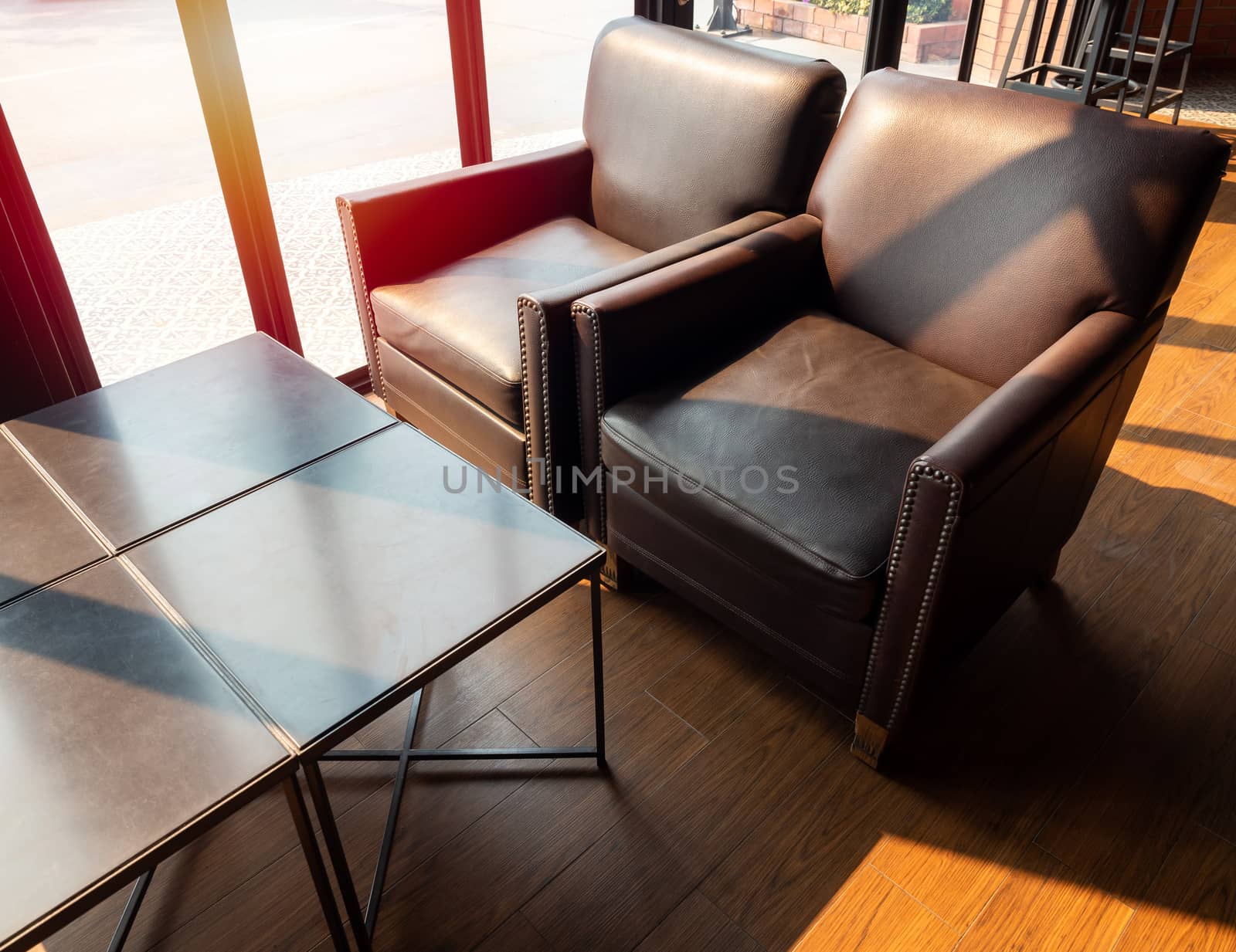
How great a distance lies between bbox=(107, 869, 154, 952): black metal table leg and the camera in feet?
3.86

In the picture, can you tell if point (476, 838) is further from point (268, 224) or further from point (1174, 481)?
point (1174, 481)

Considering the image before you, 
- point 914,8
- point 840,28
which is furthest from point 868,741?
point 914,8

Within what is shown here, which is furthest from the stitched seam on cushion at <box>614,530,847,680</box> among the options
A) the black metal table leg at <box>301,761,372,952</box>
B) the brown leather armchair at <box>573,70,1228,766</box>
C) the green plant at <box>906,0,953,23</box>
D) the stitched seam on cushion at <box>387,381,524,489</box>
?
the green plant at <box>906,0,953,23</box>

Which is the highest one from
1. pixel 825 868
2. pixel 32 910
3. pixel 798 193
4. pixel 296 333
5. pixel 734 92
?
pixel 734 92

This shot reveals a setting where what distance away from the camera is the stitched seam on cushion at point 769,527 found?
4.09ft

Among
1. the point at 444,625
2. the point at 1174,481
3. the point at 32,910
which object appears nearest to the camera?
the point at 32,910

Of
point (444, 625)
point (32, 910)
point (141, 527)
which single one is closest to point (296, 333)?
point (141, 527)

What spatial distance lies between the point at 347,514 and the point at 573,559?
335 millimetres

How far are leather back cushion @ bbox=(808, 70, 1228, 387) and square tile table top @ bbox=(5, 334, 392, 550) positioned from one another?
3.18 ft

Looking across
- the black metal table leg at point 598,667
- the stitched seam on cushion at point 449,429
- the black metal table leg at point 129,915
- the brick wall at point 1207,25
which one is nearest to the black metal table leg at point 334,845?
the black metal table leg at point 129,915

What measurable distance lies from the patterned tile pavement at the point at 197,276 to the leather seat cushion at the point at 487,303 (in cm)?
52

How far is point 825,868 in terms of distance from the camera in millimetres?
1297

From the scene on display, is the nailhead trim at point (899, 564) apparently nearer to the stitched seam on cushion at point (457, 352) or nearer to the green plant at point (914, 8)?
the stitched seam on cushion at point (457, 352)

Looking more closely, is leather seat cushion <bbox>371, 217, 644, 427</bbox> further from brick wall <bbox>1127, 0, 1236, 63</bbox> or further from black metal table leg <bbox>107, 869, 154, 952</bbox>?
brick wall <bbox>1127, 0, 1236, 63</bbox>
